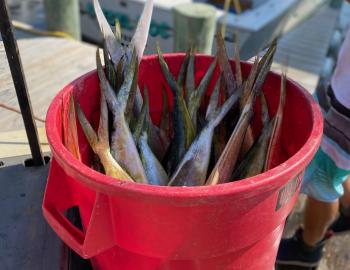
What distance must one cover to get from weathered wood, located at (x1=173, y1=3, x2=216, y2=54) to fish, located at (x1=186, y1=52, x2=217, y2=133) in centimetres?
246

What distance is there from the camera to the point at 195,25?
3.69m

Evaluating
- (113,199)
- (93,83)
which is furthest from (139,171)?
(93,83)

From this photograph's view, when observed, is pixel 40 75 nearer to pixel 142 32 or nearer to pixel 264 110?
pixel 142 32

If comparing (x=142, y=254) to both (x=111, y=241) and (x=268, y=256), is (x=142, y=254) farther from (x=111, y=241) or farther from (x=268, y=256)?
(x=268, y=256)

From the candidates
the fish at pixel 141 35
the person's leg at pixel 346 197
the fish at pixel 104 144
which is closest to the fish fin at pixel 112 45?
the fish at pixel 141 35

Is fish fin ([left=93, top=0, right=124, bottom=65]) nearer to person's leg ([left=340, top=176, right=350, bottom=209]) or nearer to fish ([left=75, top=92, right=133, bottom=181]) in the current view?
fish ([left=75, top=92, right=133, bottom=181])

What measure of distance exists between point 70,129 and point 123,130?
124 mm

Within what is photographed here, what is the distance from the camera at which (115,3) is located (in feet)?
16.6

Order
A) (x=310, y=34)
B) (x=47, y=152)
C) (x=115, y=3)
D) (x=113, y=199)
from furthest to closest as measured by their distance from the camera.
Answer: (x=310, y=34) < (x=115, y=3) < (x=47, y=152) < (x=113, y=199)

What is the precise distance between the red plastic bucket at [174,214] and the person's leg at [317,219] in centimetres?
76

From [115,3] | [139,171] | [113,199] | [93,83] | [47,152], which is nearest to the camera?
[113,199]

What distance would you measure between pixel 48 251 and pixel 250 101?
27.0 inches

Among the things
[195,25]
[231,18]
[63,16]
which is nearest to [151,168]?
[195,25]

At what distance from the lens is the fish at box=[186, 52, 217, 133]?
1.13 metres
